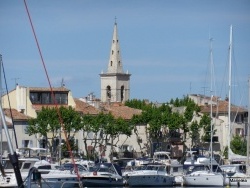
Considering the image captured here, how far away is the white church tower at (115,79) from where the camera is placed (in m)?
160

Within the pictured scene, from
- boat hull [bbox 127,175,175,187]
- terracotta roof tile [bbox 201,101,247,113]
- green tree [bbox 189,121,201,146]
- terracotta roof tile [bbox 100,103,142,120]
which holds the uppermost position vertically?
terracotta roof tile [bbox 201,101,247,113]

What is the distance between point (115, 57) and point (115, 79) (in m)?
6.07

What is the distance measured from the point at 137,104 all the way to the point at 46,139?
35.0 m

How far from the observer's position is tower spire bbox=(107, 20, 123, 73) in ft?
540

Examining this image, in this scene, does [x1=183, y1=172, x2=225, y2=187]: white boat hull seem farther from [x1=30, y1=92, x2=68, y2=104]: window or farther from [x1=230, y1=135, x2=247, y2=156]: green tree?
[x1=30, y1=92, x2=68, y2=104]: window

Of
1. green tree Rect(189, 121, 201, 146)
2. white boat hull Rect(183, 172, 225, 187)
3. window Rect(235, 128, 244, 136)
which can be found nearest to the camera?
white boat hull Rect(183, 172, 225, 187)

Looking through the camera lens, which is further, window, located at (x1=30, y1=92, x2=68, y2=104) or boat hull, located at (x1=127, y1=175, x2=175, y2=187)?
window, located at (x1=30, y1=92, x2=68, y2=104)

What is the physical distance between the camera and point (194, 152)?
8456 cm

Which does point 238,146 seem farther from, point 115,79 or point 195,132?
point 115,79

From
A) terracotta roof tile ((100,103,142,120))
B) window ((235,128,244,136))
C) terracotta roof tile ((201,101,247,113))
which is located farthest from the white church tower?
window ((235,128,244,136))

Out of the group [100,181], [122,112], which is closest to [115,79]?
[122,112]

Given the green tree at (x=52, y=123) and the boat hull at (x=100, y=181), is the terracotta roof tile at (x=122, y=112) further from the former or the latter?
the boat hull at (x=100, y=181)

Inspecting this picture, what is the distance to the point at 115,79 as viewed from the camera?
16175 cm

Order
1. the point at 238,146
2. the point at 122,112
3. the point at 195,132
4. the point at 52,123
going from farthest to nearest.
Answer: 1. the point at 122,112
2. the point at 195,132
3. the point at 238,146
4. the point at 52,123
